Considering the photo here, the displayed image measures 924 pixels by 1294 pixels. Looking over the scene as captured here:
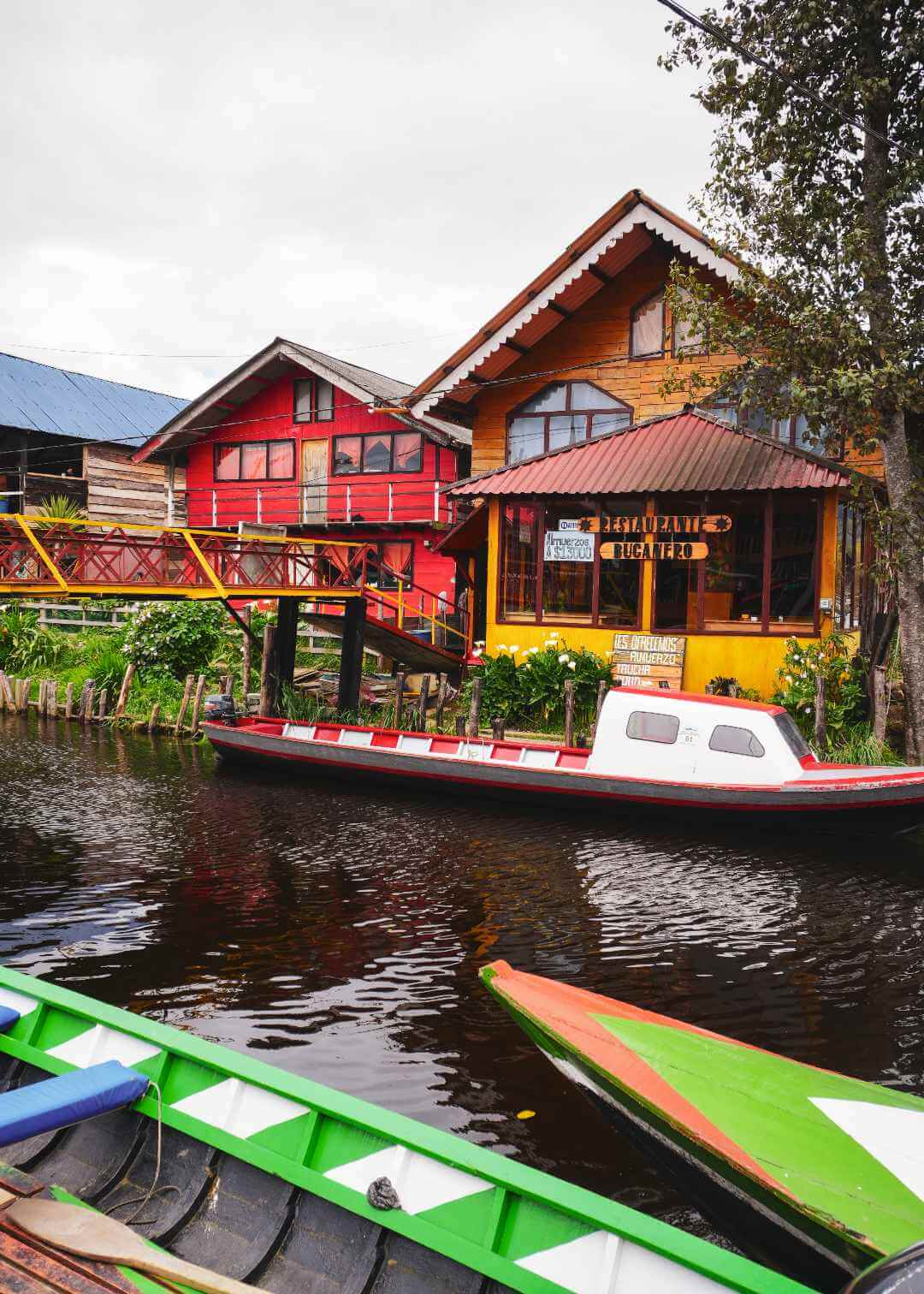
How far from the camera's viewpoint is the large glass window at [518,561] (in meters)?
23.1

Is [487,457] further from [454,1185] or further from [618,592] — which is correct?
[454,1185]

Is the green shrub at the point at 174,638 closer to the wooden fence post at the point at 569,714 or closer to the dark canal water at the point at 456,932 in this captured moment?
the dark canal water at the point at 456,932

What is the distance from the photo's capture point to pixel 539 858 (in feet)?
46.0

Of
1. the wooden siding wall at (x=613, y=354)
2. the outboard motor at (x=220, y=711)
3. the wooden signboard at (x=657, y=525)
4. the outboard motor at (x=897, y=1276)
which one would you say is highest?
the wooden siding wall at (x=613, y=354)

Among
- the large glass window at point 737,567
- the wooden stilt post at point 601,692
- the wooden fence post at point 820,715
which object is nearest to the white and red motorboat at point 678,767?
the wooden fence post at point 820,715

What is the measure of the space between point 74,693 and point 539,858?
17925 millimetres

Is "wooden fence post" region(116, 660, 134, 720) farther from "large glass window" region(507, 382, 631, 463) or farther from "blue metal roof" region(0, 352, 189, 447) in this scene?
"blue metal roof" region(0, 352, 189, 447)

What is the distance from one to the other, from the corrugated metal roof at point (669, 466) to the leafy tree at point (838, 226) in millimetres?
1880

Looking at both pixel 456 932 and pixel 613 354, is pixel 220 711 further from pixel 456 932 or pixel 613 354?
pixel 613 354

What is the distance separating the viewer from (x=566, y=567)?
22.9 meters

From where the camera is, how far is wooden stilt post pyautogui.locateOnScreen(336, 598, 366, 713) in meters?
22.5

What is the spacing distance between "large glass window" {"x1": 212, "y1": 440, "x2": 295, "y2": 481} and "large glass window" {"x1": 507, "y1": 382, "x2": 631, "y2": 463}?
11.8 m

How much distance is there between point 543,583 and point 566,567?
69cm

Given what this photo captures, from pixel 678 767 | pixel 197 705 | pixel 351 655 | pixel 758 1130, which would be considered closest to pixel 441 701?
pixel 351 655
